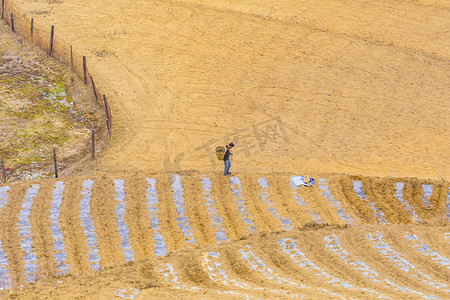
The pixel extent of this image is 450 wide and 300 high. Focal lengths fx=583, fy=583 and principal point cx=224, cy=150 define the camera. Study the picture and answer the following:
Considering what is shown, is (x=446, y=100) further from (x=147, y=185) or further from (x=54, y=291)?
(x=54, y=291)

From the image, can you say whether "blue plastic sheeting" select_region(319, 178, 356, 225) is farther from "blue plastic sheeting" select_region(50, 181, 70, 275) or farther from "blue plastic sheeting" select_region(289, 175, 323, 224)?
"blue plastic sheeting" select_region(50, 181, 70, 275)

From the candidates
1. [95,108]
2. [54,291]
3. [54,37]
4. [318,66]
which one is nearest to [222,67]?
[318,66]

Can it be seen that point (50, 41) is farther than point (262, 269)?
Yes

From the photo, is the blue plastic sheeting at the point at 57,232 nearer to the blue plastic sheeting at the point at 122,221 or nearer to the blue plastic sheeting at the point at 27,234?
the blue plastic sheeting at the point at 27,234

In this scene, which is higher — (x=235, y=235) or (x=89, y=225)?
(x=235, y=235)

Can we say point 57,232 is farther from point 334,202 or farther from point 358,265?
point 334,202

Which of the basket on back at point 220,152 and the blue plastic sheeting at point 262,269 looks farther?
the basket on back at point 220,152

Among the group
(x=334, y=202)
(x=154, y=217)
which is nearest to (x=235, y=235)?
(x=154, y=217)

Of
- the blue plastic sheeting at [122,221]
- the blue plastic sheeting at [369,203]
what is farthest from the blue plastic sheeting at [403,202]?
the blue plastic sheeting at [122,221]
